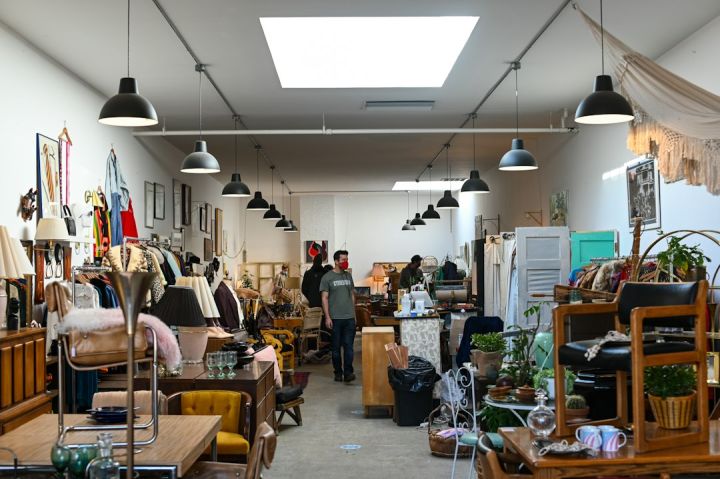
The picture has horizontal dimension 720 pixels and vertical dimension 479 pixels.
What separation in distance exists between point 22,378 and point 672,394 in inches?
164

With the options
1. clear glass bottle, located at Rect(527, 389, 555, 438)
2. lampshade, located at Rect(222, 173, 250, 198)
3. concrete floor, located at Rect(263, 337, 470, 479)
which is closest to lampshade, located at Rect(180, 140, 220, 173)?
lampshade, located at Rect(222, 173, 250, 198)

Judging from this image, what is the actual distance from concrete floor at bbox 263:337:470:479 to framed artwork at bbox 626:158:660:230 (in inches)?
127

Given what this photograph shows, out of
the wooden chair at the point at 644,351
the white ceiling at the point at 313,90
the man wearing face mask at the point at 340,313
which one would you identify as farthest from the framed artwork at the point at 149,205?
the wooden chair at the point at 644,351

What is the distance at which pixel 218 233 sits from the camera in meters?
17.0

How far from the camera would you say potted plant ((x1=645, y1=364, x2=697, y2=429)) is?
374 cm

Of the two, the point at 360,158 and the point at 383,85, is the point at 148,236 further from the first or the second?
the point at 360,158

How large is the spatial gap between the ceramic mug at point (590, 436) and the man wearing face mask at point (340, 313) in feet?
23.0

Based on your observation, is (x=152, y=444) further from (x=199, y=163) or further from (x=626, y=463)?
(x=199, y=163)

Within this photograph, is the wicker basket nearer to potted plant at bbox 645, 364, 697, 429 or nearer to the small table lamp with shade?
potted plant at bbox 645, 364, 697, 429

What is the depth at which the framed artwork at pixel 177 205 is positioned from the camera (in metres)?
12.7

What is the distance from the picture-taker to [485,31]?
22.7ft

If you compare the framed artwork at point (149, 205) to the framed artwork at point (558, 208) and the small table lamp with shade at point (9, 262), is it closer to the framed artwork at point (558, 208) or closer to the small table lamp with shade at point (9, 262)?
the small table lamp with shade at point (9, 262)

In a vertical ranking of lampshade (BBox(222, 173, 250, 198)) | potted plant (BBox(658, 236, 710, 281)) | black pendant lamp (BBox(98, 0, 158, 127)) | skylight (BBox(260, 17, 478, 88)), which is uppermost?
skylight (BBox(260, 17, 478, 88))

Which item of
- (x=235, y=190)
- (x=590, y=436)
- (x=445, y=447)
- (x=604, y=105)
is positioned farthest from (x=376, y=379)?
(x=590, y=436)
